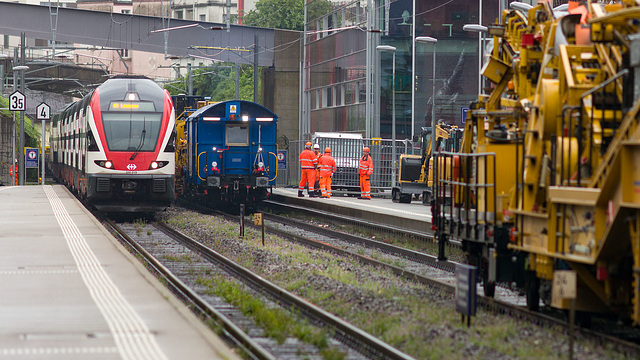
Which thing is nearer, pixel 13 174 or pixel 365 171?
pixel 365 171

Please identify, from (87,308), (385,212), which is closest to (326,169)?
(385,212)

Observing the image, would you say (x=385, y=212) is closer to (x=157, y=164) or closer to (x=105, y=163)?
(x=157, y=164)

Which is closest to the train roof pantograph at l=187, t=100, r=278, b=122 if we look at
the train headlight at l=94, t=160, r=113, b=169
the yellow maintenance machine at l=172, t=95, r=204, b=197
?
the yellow maintenance machine at l=172, t=95, r=204, b=197

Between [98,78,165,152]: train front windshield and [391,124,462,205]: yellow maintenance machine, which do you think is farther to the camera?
[391,124,462,205]: yellow maintenance machine

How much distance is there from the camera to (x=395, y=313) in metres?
10.7

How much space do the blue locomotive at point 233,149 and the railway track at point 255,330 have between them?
9.39m

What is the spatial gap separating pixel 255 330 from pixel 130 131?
543 inches

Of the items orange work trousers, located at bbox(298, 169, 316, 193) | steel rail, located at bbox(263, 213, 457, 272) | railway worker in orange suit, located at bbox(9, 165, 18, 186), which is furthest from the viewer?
railway worker in orange suit, located at bbox(9, 165, 18, 186)

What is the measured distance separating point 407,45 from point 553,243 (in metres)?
35.5

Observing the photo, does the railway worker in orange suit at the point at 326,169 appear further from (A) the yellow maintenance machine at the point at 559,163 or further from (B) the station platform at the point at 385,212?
(A) the yellow maintenance machine at the point at 559,163

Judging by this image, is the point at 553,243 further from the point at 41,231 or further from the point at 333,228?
the point at 333,228

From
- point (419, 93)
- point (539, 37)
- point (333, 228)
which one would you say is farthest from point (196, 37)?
point (539, 37)

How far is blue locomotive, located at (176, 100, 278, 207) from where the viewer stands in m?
27.1

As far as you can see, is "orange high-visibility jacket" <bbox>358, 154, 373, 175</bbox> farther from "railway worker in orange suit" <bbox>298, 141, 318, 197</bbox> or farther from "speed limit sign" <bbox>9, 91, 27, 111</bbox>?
"speed limit sign" <bbox>9, 91, 27, 111</bbox>
